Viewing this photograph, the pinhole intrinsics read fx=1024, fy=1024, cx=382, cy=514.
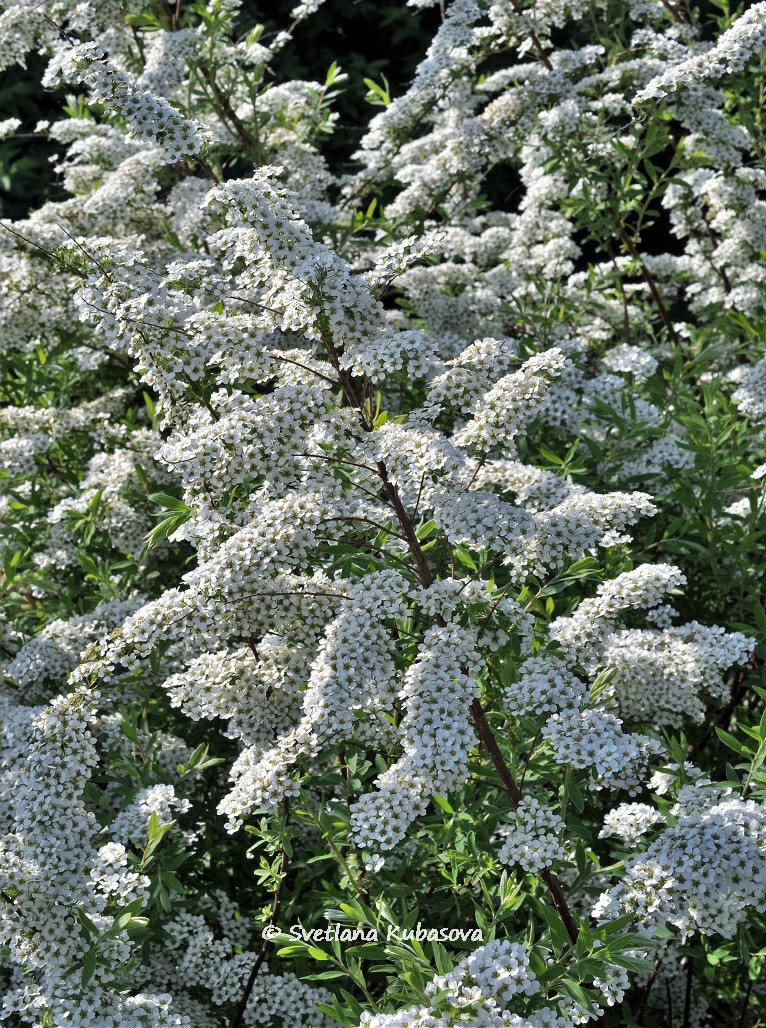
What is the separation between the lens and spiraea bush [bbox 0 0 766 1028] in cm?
250

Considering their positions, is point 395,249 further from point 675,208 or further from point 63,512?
point 675,208

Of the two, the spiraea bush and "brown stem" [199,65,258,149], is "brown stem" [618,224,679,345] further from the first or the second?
"brown stem" [199,65,258,149]

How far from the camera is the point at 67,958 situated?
2645 mm

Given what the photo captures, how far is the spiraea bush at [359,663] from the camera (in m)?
2.50

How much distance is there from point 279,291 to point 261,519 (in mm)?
711

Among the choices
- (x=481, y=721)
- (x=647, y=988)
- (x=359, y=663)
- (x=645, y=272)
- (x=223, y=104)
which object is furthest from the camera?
(x=645, y=272)

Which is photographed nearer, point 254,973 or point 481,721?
point 481,721

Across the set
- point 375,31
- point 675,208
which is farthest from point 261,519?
point 375,31

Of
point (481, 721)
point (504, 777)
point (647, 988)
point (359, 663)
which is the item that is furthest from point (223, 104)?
point (647, 988)

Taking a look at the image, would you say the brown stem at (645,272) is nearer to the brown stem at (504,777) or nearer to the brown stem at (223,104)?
the brown stem at (223,104)

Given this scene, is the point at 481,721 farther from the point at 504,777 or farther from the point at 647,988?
the point at 647,988

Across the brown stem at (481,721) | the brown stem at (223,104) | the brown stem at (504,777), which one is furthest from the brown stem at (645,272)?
the brown stem at (504,777)

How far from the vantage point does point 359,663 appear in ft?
8.21

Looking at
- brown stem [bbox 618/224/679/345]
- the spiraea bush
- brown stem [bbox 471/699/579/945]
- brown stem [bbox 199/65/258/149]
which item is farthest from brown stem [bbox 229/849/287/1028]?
brown stem [bbox 199/65/258/149]
